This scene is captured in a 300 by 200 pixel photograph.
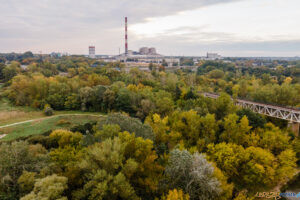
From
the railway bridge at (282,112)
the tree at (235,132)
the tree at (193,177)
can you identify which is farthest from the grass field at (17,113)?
the railway bridge at (282,112)

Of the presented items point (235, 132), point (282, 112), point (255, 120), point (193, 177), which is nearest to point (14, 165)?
point (193, 177)

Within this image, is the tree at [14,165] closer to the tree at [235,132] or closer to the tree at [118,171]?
the tree at [118,171]

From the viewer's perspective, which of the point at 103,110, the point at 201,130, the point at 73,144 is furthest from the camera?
the point at 103,110

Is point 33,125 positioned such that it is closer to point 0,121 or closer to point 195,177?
point 0,121

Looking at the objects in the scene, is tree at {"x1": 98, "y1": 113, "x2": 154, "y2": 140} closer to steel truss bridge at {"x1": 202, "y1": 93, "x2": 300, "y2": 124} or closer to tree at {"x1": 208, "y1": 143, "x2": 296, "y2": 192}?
tree at {"x1": 208, "y1": 143, "x2": 296, "y2": 192}

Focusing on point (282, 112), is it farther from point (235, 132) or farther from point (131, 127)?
point (131, 127)

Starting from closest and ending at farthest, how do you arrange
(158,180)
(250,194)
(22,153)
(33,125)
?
(22,153) → (158,180) → (250,194) → (33,125)

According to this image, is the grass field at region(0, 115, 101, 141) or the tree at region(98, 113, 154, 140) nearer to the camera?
the tree at region(98, 113, 154, 140)

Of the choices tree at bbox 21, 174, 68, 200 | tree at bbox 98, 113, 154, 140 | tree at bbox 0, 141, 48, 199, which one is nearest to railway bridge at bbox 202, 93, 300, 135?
tree at bbox 98, 113, 154, 140

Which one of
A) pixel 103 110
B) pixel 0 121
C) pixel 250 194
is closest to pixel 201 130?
pixel 250 194
